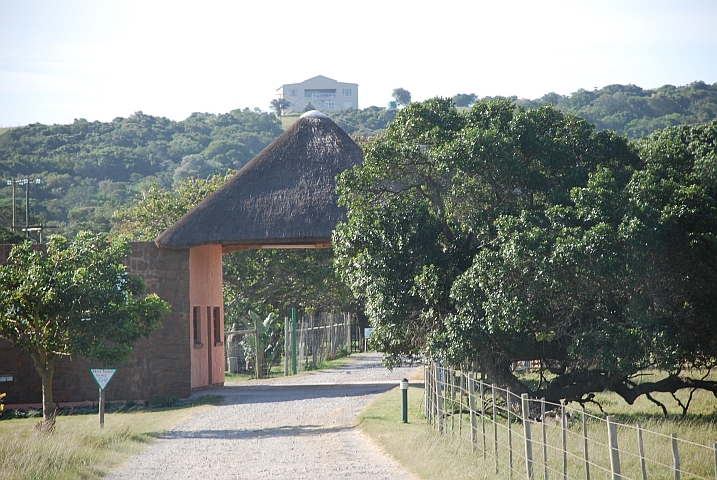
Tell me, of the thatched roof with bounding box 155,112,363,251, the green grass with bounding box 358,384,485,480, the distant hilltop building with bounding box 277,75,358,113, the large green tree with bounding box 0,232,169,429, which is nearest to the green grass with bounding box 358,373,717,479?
the green grass with bounding box 358,384,485,480

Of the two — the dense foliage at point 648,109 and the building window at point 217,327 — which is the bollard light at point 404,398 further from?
the dense foliage at point 648,109

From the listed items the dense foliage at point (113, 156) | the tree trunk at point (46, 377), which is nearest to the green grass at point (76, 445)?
the tree trunk at point (46, 377)

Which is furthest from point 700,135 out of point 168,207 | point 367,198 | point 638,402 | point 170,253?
point 168,207

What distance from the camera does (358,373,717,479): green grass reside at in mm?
9672

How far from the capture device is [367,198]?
1405cm

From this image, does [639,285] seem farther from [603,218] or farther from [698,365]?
[698,365]

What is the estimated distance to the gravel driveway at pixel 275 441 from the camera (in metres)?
10.2

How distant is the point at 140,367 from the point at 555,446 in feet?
32.6

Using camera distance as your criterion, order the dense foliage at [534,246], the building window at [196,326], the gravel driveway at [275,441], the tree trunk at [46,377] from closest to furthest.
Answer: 1. the gravel driveway at [275,441]
2. the dense foliage at [534,246]
3. the tree trunk at [46,377]
4. the building window at [196,326]

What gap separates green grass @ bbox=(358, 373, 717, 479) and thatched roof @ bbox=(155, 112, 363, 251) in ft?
15.4

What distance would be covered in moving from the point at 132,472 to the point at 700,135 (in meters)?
12.5

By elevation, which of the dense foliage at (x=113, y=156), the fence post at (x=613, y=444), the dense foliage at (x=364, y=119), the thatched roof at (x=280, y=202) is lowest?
the fence post at (x=613, y=444)

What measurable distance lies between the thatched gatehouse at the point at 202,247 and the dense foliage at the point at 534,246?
4777 mm

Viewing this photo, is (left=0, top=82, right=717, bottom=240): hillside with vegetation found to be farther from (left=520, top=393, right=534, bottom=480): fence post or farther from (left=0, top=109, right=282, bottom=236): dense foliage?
(left=520, top=393, right=534, bottom=480): fence post
